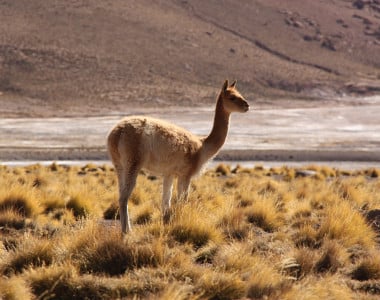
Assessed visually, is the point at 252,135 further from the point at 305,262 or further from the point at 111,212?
the point at 305,262

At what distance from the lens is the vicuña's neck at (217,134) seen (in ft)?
26.1

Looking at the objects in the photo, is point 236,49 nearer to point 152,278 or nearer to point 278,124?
point 278,124

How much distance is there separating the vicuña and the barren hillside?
44.1 meters

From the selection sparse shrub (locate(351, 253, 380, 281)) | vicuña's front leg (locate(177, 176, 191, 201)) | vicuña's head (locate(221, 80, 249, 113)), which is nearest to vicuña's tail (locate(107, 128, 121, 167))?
vicuña's front leg (locate(177, 176, 191, 201))

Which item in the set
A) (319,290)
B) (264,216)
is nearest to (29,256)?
(319,290)

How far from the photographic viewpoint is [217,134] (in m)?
8.17

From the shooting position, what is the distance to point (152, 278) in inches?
203

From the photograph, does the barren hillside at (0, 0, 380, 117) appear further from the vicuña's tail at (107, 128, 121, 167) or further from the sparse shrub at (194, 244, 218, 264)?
the sparse shrub at (194, 244, 218, 264)

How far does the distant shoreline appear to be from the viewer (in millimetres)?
28188

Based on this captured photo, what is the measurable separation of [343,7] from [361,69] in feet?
85.2

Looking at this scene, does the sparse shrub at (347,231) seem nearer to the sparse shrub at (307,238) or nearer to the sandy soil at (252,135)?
the sparse shrub at (307,238)

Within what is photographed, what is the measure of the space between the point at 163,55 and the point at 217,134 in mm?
61135

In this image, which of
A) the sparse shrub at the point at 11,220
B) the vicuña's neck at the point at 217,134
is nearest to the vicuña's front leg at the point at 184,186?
the vicuña's neck at the point at 217,134

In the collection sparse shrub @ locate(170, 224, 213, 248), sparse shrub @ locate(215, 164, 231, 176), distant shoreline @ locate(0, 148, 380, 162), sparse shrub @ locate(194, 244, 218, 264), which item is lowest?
distant shoreline @ locate(0, 148, 380, 162)
